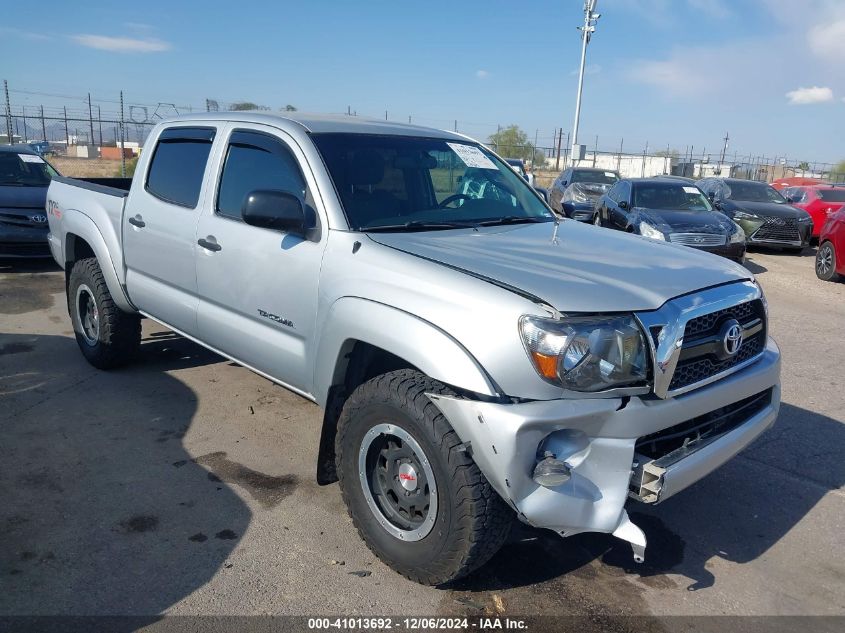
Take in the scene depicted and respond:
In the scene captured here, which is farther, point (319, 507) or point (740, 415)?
point (319, 507)

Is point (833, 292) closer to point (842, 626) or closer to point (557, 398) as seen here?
point (842, 626)

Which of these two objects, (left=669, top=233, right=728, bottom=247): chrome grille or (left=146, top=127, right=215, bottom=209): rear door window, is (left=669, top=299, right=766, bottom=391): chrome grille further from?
(left=669, top=233, right=728, bottom=247): chrome grille

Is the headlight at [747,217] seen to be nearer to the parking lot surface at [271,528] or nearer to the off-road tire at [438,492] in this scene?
the parking lot surface at [271,528]

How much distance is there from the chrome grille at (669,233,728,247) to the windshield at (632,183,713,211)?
124cm

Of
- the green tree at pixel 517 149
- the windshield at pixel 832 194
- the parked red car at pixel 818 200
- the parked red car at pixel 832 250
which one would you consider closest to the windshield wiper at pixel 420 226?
the parked red car at pixel 832 250

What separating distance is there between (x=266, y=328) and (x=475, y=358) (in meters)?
1.57

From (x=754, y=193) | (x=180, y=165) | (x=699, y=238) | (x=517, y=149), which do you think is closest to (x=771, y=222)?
(x=754, y=193)

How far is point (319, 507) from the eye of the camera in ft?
12.1

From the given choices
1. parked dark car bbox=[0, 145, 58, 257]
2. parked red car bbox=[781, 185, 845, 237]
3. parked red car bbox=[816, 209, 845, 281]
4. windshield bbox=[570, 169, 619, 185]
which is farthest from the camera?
windshield bbox=[570, 169, 619, 185]

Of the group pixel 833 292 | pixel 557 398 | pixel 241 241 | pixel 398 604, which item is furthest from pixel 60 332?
pixel 833 292

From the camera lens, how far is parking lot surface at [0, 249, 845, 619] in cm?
297

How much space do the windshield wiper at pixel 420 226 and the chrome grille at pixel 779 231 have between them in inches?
471

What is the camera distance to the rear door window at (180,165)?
4.41 m

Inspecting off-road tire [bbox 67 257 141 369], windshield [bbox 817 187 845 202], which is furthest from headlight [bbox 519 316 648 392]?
windshield [bbox 817 187 845 202]
